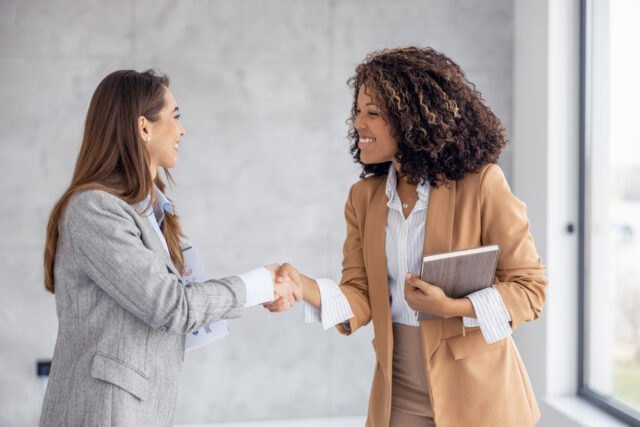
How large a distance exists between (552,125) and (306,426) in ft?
7.00

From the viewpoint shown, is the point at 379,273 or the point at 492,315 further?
the point at 379,273

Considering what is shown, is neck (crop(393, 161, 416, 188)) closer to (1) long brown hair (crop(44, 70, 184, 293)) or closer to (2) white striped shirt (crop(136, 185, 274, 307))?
(2) white striped shirt (crop(136, 185, 274, 307))

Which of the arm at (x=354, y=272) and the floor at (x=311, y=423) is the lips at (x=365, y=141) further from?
the floor at (x=311, y=423)

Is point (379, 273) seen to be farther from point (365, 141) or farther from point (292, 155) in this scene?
point (292, 155)

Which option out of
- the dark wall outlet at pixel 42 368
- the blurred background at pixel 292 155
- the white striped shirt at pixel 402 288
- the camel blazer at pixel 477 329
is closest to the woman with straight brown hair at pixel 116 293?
the white striped shirt at pixel 402 288

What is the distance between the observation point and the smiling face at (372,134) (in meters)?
1.66

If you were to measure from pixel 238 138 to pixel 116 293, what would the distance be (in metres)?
1.88

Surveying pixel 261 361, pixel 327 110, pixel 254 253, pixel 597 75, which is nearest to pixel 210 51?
pixel 327 110

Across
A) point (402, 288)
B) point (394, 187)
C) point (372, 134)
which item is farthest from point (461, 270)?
point (372, 134)

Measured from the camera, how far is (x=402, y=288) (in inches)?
64.1

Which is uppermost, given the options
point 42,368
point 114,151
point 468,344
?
point 114,151

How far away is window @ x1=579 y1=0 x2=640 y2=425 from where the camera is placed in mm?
2643

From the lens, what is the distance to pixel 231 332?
3.16 m

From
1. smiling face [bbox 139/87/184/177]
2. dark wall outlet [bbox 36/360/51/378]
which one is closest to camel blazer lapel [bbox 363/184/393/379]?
smiling face [bbox 139/87/184/177]
